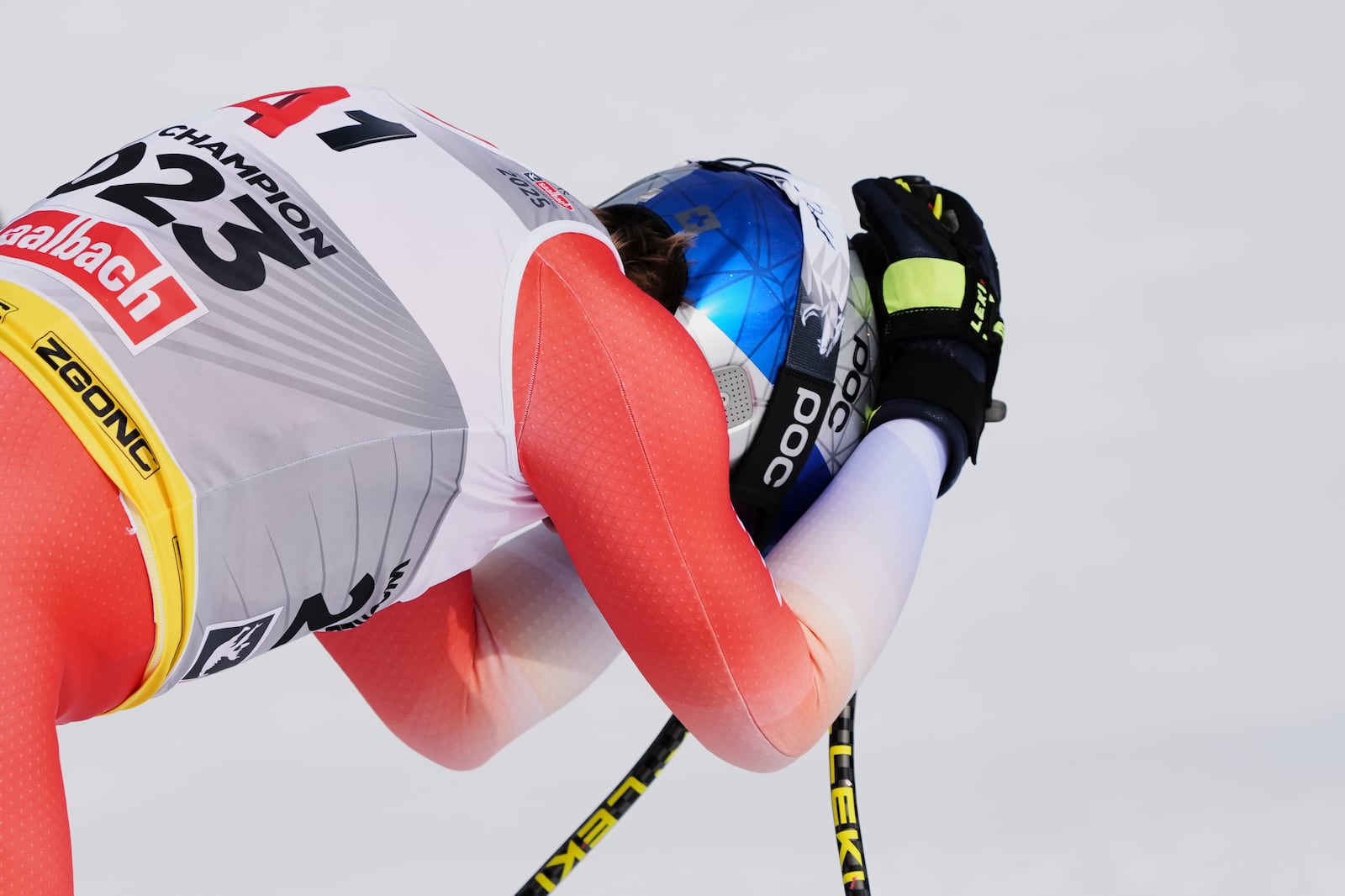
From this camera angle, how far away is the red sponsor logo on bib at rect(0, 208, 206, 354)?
55.6 inches

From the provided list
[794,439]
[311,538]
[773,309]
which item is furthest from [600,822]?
[311,538]

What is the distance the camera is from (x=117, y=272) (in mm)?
1434

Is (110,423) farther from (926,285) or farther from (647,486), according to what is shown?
(926,285)

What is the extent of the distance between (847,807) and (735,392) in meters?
0.70

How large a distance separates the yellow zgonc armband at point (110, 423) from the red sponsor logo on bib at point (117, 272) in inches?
1.4

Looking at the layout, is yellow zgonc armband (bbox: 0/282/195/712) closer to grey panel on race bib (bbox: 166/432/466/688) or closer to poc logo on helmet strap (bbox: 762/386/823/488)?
grey panel on race bib (bbox: 166/432/466/688)

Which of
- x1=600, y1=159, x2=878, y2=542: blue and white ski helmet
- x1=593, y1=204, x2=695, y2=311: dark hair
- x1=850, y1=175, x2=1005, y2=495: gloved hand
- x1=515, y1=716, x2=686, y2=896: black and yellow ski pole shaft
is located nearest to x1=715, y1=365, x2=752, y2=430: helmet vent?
x1=600, y1=159, x2=878, y2=542: blue and white ski helmet

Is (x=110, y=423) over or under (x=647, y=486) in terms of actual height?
under

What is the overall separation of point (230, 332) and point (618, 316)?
1.30 ft

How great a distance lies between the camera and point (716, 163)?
2219 millimetres

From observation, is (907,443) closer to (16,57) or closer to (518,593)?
(518,593)

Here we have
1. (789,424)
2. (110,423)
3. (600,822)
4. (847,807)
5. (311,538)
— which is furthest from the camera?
(600,822)

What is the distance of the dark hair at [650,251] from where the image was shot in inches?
75.9

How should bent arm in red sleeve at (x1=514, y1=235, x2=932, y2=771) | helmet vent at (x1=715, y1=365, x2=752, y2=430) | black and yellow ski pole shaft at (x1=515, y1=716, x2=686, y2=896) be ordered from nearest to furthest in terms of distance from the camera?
bent arm in red sleeve at (x1=514, y1=235, x2=932, y2=771) → helmet vent at (x1=715, y1=365, x2=752, y2=430) → black and yellow ski pole shaft at (x1=515, y1=716, x2=686, y2=896)
